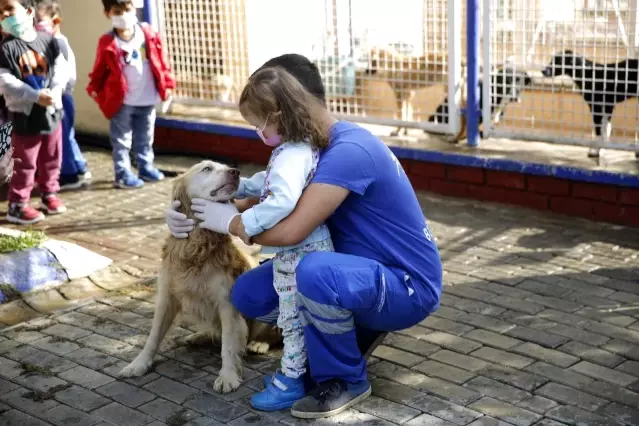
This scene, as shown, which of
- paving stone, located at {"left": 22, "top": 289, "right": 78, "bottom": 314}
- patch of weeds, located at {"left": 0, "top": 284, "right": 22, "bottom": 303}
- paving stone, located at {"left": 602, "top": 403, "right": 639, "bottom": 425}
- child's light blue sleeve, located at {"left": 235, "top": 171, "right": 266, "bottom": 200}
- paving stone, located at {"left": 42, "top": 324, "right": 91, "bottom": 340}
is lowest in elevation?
paving stone, located at {"left": 602, "top": 403, "right": 639, "bottom": 425}

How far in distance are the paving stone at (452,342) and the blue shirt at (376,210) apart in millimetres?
696

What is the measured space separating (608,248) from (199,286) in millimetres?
3087

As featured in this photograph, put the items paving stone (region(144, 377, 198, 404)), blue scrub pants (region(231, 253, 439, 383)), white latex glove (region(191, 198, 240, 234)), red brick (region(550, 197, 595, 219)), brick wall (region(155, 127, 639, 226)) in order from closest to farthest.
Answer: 1. blue scrub pants (region(231, 253, 439, 383))
2. white latex glove (region(191, 198, 240, 234))
3. paving stone (region(144, 377, 198, 404))
4. brick wall (region(155, 127, 639, 226))
5. red brick (region(550, 197, 595, 219))

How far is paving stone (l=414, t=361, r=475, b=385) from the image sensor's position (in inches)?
173

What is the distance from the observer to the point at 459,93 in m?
7.66

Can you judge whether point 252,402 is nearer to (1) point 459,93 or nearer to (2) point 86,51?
(1) point 459,93

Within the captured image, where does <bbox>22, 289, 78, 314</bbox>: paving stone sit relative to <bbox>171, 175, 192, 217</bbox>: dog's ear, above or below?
below

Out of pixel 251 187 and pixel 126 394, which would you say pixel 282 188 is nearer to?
pixel 251 187

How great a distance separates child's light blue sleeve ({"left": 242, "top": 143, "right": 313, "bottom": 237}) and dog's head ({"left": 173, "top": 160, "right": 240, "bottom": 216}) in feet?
1.33

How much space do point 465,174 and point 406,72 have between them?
1.03m

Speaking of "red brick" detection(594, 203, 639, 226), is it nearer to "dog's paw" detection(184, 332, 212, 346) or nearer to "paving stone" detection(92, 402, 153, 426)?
"dog's paw" detection(184, 332, 212, 346)

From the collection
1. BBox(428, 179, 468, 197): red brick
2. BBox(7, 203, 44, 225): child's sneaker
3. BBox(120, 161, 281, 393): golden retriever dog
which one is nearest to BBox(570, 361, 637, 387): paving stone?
BBox(120, 161, 281, 393): golden retriever dog

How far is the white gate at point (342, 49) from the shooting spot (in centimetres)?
769

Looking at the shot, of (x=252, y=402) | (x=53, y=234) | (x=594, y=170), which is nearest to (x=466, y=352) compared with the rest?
(x=252, y=402)
